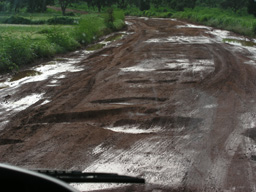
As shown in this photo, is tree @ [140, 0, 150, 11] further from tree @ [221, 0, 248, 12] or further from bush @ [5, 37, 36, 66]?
bush @ [5, 37, 36, 66]

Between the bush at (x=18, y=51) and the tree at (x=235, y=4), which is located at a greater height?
the tree at (x=235, y=4)

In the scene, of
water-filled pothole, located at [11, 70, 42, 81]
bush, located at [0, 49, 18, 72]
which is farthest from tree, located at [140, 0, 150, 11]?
water-filled pothole, located at [11, 70, 42, 81]

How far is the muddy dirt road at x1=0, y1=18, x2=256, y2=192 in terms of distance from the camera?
13.0ft

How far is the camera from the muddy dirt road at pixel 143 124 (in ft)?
13.0

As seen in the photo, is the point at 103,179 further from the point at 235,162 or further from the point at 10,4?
the point at 10,4

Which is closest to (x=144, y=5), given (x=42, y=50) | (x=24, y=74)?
(x=42, y=50)

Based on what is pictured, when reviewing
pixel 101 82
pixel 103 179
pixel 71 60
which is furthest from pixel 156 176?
pixel 71 60

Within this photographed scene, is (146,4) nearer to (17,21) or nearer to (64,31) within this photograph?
(17,21)

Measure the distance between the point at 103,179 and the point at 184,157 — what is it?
8.90ft

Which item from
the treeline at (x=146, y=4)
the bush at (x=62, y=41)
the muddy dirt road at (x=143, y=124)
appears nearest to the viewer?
the muddy dirt road at (x=143, y=124)

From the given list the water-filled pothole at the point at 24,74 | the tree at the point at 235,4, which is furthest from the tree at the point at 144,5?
the water-filled pothole at the point at 24,74

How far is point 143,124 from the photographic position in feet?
18.1

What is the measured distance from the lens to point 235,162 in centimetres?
411

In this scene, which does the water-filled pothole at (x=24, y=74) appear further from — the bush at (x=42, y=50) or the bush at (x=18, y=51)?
the bush at (x=42, y=50)
